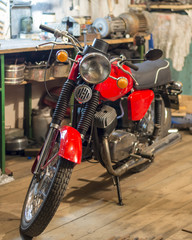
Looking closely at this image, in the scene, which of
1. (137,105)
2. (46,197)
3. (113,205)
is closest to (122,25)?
(137,105)

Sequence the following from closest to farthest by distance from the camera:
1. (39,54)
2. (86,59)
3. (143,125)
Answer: (86,59)
(143,125)
(39,54)

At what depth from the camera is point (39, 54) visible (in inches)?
174

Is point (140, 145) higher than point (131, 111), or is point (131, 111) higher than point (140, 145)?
point (131, 111)

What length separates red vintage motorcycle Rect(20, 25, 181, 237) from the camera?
2660 mm

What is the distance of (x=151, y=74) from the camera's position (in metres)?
3.54

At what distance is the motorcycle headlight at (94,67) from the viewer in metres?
2.71

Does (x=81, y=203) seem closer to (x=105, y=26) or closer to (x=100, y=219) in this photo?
(x=100, y=219)

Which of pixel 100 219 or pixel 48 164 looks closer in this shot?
pixel 48 164

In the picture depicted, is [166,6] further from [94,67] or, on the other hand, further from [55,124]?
[55,124]

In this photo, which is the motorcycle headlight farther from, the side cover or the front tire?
the front tire

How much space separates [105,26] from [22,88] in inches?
39.9

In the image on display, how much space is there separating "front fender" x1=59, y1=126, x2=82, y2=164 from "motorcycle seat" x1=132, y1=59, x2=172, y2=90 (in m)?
0.83

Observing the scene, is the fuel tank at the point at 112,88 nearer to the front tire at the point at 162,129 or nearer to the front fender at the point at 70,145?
the front fender at the point at 70,145

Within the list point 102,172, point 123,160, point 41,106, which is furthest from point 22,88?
point 123,160
